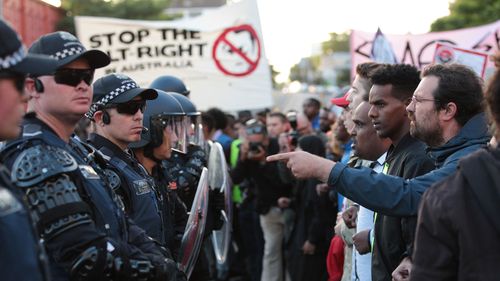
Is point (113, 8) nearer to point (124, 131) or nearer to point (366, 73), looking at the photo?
point (366, 73)

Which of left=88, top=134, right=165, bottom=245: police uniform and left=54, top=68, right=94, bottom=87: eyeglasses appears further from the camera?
left=88, top=134, right=165, bottom=245: police uniform

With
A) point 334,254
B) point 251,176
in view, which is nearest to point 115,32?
point 251,176

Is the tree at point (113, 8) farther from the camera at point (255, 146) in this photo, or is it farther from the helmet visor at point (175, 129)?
the helmet visor at point (175, 129)

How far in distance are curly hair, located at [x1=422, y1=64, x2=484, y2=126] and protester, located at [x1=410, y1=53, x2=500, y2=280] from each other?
1527mm

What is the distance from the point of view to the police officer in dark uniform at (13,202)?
280 centimetres

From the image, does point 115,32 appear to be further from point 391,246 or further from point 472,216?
point 472,216

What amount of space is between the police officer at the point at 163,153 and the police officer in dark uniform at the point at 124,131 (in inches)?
20.3

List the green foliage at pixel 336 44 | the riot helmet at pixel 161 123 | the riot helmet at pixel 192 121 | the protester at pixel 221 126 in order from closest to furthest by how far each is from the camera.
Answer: the riot helmet at pixel 161 123
the riot helmet at pixel 192 121
the protester at pixel 221 126
the green foliage at pixel 336 44

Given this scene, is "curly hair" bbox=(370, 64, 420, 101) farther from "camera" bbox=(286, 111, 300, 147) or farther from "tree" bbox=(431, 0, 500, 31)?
"tree" bbox=(431, 0, 500, 31)

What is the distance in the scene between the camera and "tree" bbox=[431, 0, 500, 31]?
37.7m

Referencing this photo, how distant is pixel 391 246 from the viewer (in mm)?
4629

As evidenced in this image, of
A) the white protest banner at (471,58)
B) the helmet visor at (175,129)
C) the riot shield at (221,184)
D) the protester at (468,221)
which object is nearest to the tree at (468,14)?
the white protest banner at (471,58)

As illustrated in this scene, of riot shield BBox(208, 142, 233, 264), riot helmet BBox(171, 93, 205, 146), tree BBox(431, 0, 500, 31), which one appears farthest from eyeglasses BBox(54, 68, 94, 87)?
tree BBox(431, 0, 500, 31)

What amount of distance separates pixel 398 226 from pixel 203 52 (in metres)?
8.67
